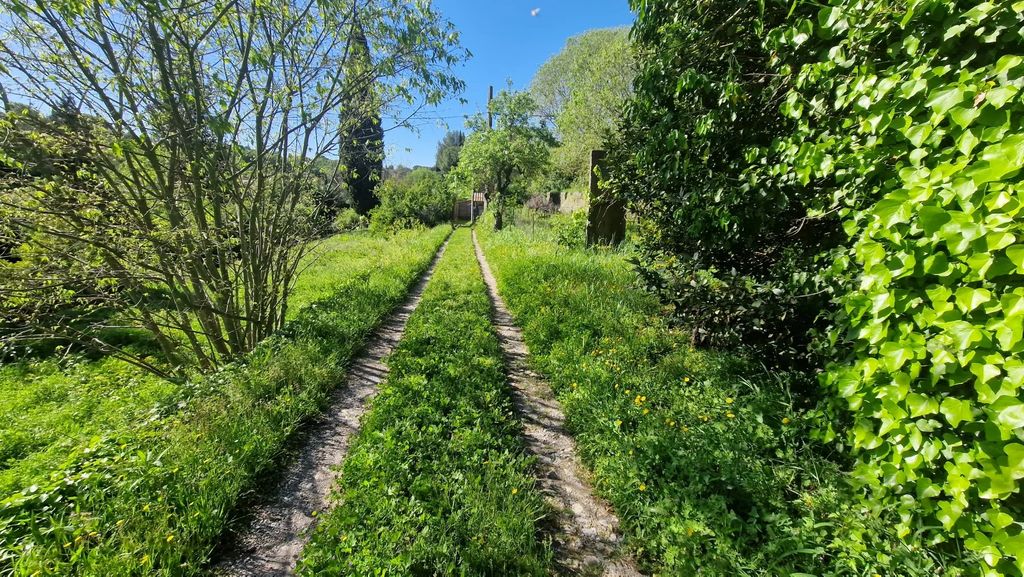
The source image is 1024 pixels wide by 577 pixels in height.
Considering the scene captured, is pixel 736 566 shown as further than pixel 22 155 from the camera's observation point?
No

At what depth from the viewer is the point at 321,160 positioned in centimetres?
587

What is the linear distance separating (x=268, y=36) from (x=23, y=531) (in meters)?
4.86

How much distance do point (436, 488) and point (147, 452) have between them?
2.23 metres

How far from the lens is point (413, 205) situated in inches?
1104

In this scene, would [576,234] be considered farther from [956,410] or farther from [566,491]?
[956,410]

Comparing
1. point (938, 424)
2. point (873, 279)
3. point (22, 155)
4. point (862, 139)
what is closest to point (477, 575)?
point (938, 424)

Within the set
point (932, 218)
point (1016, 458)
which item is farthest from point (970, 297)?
point (1016, 458)

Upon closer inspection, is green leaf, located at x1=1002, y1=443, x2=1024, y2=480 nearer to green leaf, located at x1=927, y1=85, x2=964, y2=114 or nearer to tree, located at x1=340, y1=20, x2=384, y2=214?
green leaf, located at x1=927, y1=85, x2=964, y2=114

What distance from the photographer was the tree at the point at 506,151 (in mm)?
19094

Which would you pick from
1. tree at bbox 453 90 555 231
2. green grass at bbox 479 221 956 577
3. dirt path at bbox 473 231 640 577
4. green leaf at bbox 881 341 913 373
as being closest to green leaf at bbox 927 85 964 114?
green leaf at bbox 881 341 913 373

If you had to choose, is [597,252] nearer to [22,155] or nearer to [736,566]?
[736,566]

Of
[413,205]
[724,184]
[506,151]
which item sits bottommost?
[724,184]

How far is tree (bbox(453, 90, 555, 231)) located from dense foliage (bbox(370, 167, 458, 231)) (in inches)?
172

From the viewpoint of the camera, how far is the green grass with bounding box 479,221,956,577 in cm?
189
